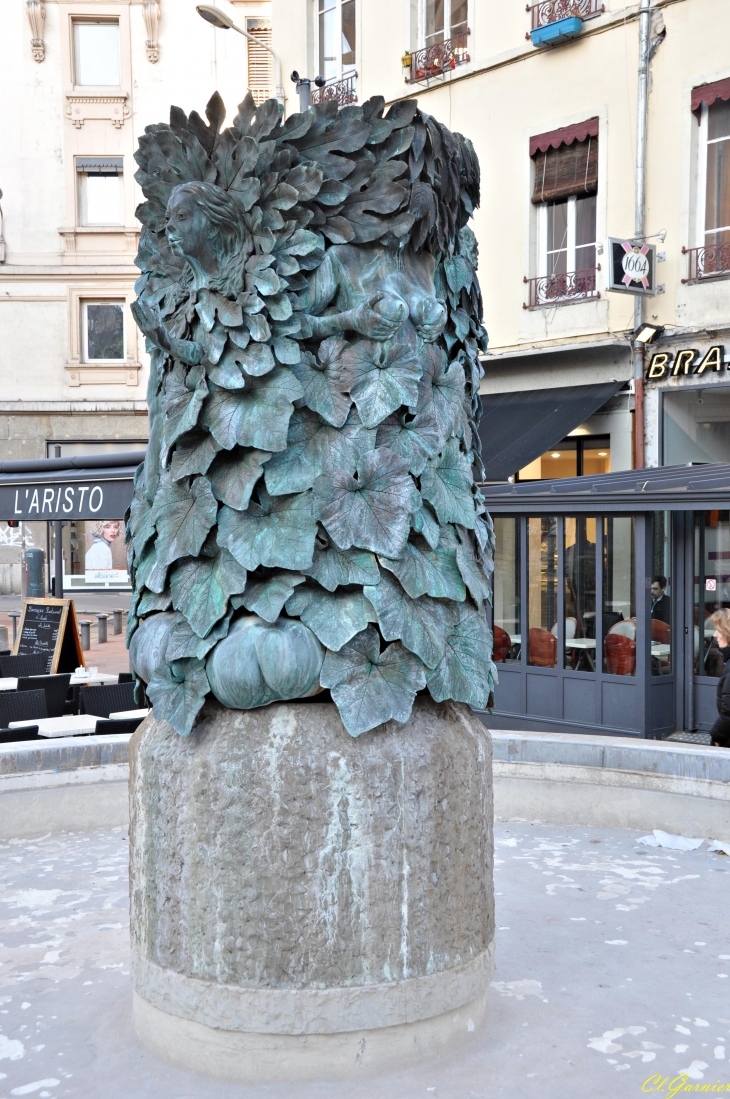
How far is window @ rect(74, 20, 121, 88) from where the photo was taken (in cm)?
2820

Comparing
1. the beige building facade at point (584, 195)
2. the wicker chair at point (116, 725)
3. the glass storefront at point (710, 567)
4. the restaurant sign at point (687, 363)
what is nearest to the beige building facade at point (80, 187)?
the beige building facade at point (584, 195)

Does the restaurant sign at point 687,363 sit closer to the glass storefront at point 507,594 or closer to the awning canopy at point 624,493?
the awning canopy at point 624,493

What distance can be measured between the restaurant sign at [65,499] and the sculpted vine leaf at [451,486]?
560 cm

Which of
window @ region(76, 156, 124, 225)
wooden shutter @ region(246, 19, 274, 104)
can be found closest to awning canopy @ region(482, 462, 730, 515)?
wooden shutter @ region(246, 19, 274, 104)

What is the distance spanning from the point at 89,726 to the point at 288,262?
461 centimetres

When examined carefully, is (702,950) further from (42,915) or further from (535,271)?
(535,271)

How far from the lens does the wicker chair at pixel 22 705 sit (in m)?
8.28

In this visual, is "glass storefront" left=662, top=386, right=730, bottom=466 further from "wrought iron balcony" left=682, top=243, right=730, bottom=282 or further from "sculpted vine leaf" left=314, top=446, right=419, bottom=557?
"sculpted vine leaf" left=314, top=446, right=419, bottom=557

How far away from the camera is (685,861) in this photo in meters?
5.10

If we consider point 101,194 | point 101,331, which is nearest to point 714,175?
point 101,331

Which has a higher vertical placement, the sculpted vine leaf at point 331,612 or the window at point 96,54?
the window at point 96,54

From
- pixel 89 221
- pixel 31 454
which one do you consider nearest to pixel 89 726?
pixel 31 454

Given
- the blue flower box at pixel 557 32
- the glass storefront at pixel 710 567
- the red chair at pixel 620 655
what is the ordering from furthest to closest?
the blue flower box at pixel 557 32
the glass storefront at pixel 710 567
the red chair at pixel 620 655

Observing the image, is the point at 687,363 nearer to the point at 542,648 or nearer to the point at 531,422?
the point at 531,422
